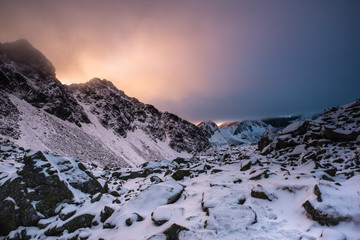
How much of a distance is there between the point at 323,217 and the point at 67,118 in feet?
249

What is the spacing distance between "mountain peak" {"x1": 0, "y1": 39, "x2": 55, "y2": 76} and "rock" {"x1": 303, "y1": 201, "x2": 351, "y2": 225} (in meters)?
94.5

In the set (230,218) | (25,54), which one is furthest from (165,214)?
(25,54)

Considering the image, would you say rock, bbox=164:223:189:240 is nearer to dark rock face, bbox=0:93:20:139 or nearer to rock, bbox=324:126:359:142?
rock, bbox=324:126:359:142

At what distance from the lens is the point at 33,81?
66938 millimetres

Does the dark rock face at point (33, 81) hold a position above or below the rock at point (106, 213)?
above

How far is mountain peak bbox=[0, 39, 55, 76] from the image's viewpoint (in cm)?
6888

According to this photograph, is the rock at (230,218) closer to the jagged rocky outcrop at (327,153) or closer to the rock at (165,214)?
the rock at (165,214)

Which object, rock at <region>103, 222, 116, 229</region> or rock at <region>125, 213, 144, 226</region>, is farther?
rock at <region>103, 222, 116, 229</region>

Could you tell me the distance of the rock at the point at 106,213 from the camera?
952 centimetres

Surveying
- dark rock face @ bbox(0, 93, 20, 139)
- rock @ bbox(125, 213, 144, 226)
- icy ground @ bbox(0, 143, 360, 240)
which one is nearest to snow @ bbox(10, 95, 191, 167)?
dark rock face @ bbox(0, 93, 20, 139)

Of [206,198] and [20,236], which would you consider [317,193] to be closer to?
[206,198]

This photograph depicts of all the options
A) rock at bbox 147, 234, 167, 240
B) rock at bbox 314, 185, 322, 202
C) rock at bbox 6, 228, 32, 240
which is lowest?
rock at bbox 6, 228, 32, 240

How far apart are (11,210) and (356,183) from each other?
18.1m

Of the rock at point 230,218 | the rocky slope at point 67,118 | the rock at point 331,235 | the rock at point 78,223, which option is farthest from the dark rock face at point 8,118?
the rock at point 331,235
